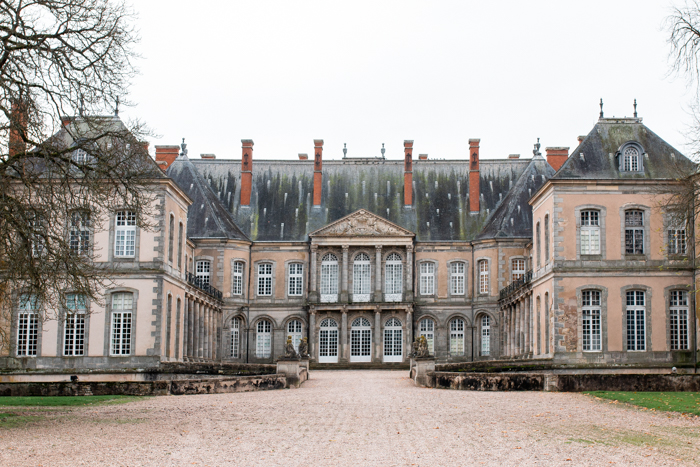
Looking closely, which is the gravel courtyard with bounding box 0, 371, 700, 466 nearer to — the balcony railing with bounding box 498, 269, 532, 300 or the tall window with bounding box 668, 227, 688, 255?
the tall window with bounding box 668, 227, 688, 255

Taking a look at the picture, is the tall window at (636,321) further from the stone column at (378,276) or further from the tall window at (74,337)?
the tall window at (74,337)

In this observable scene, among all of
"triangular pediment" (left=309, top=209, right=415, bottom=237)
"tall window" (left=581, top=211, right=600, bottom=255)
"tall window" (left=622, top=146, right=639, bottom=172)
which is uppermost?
"tall window" (left=622, top=146, right=639, bottom=172)

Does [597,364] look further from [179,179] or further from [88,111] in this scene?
[179,179]

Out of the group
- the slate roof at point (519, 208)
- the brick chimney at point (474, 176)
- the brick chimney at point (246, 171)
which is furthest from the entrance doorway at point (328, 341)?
the brick chimney at point (474, 176)

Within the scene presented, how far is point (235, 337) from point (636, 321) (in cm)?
1860

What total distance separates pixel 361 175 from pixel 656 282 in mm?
17899

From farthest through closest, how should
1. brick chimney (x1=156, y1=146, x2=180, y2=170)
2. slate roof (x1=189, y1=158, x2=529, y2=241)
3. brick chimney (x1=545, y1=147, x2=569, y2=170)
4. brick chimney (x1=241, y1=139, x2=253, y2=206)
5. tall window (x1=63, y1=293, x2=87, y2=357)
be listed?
1. brick chimney (x1=156, y1=146, x2=180, y2=170)
2. brick chimney (x1=241, y1=139, x2=253, y2=206)
3. brick chimney (x1=545, y1=147, x2=569, y2=170)
4. slate roof (x1=189, y1=158, x2=529, y2=241)
5. tall window (x1=63, y1=293, x2=87, y2=357)

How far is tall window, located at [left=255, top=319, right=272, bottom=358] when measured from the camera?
37906 millimetres

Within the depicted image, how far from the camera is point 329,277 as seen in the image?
125 ft

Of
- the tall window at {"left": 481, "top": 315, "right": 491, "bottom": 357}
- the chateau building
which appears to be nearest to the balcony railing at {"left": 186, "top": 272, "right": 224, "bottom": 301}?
the chateau building

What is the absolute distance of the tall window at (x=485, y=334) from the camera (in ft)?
122

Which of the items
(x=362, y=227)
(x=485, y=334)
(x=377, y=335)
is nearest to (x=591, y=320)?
(x=485, y=334)

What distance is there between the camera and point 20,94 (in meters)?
11.7

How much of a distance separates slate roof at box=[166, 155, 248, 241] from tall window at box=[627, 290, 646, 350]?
17.8 m
